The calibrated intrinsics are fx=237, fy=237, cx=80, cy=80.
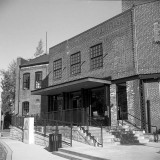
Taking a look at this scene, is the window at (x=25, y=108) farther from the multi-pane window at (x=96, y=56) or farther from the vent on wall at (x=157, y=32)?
the vent on wall at (x=157, y=32)

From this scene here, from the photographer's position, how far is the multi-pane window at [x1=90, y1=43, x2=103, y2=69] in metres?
18.5

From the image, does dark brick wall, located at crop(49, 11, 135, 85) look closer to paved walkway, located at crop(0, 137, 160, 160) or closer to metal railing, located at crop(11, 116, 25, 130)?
metal railing, located at crop(11, 116, 25, 130)

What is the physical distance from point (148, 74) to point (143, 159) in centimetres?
783

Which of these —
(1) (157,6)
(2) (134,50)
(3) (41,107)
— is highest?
(1) (157,6)

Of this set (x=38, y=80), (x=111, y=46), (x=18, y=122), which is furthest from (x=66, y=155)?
(x=38, y=80)

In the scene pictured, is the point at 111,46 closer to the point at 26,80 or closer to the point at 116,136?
the point at 116,136

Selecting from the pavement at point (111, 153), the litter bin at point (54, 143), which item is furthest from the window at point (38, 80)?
the pavement at point (111, 153)

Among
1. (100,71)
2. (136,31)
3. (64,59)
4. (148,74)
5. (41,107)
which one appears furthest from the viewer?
(41,107)

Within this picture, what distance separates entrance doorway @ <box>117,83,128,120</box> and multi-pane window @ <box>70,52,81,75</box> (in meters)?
4.72

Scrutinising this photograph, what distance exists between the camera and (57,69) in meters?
22.7

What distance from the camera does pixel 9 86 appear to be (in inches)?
1668

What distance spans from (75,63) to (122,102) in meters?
6.14

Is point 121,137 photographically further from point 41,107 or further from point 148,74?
point 41,107

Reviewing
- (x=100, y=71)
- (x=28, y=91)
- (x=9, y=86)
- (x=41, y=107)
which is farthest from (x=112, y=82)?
(x=9, y=86)
